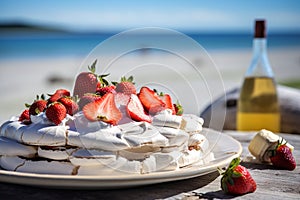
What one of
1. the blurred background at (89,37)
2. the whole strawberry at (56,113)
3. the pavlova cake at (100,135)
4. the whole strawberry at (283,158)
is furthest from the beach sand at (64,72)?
the whole strawberry at (56,113)

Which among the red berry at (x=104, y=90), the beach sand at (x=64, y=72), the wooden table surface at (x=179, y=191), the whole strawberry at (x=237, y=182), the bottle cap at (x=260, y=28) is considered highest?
the beach sand at (x=64, y=72)

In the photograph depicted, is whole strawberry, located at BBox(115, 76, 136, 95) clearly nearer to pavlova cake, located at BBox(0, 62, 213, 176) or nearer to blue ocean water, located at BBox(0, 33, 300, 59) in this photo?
pavlova cake, located at BBox(0, 62, 213, 176)

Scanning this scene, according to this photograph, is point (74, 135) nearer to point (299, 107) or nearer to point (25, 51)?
point (299, 107)

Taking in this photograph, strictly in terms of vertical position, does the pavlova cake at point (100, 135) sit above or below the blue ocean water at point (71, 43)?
below

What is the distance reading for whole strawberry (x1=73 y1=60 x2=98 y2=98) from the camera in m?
1.36

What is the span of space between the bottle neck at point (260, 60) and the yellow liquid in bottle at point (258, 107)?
2.3 inches

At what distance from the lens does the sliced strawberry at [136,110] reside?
1.26 m

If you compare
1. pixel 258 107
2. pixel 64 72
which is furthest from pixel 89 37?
pixel 258 107

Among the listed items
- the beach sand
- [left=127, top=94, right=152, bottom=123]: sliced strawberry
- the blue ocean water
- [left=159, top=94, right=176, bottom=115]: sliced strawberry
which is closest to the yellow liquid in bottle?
[left=159, top=94, right=176, bottom=115]: sliced strawberry

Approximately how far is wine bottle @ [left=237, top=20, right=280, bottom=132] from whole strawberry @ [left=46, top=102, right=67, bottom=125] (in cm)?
115

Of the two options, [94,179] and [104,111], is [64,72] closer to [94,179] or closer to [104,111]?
[104,111]

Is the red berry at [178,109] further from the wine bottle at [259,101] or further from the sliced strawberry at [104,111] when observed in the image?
the wine bottle at [259,101]

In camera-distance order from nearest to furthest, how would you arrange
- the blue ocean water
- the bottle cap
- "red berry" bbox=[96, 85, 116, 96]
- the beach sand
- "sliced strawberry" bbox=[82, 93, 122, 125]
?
"sliced strawberry" bbox=[82, 93, 122, 125] → "red berry" bbox=[96, 85, 116, 96] → the bottle cap → the beach sand → the blue ocean water

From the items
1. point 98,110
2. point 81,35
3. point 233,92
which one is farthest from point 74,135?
point 81,35
